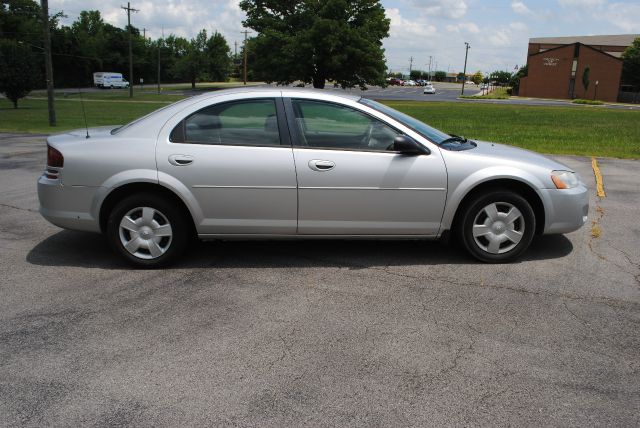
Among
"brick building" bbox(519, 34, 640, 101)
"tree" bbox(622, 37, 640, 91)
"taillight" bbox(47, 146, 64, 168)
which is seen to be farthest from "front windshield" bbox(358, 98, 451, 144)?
"tree" bbox(622, 37, 640, 91)

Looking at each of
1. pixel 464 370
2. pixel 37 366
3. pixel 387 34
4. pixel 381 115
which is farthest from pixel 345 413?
pixel 387 34

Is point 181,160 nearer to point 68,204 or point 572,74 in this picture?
point 68,204

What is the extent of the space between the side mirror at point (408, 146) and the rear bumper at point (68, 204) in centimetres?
271

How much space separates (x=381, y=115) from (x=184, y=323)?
2536 millimetres

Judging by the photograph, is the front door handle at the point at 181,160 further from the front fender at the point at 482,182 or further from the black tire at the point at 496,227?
the black tire at the point at 496,227

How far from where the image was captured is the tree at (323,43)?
52.9 metres

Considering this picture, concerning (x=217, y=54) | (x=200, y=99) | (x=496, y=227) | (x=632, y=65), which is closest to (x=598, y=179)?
(x=496, y=227)

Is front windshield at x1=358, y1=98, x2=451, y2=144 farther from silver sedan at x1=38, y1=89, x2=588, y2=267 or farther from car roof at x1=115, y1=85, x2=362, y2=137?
car roof at x1=115, y1=85, x2=362, y2=137

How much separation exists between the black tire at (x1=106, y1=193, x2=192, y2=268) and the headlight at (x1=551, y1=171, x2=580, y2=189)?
3.40m

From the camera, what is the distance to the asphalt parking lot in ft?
9.59

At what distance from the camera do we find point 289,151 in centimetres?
492

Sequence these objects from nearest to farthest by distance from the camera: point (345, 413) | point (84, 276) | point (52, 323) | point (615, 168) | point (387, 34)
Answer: point (345, 413) < point (52, 323) < point (84, 276) < point (615, 168) < point (387, 34)

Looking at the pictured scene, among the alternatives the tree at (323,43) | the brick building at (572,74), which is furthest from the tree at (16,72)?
the brick building at (572,74)

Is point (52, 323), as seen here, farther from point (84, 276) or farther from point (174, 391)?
point (174, 391)
